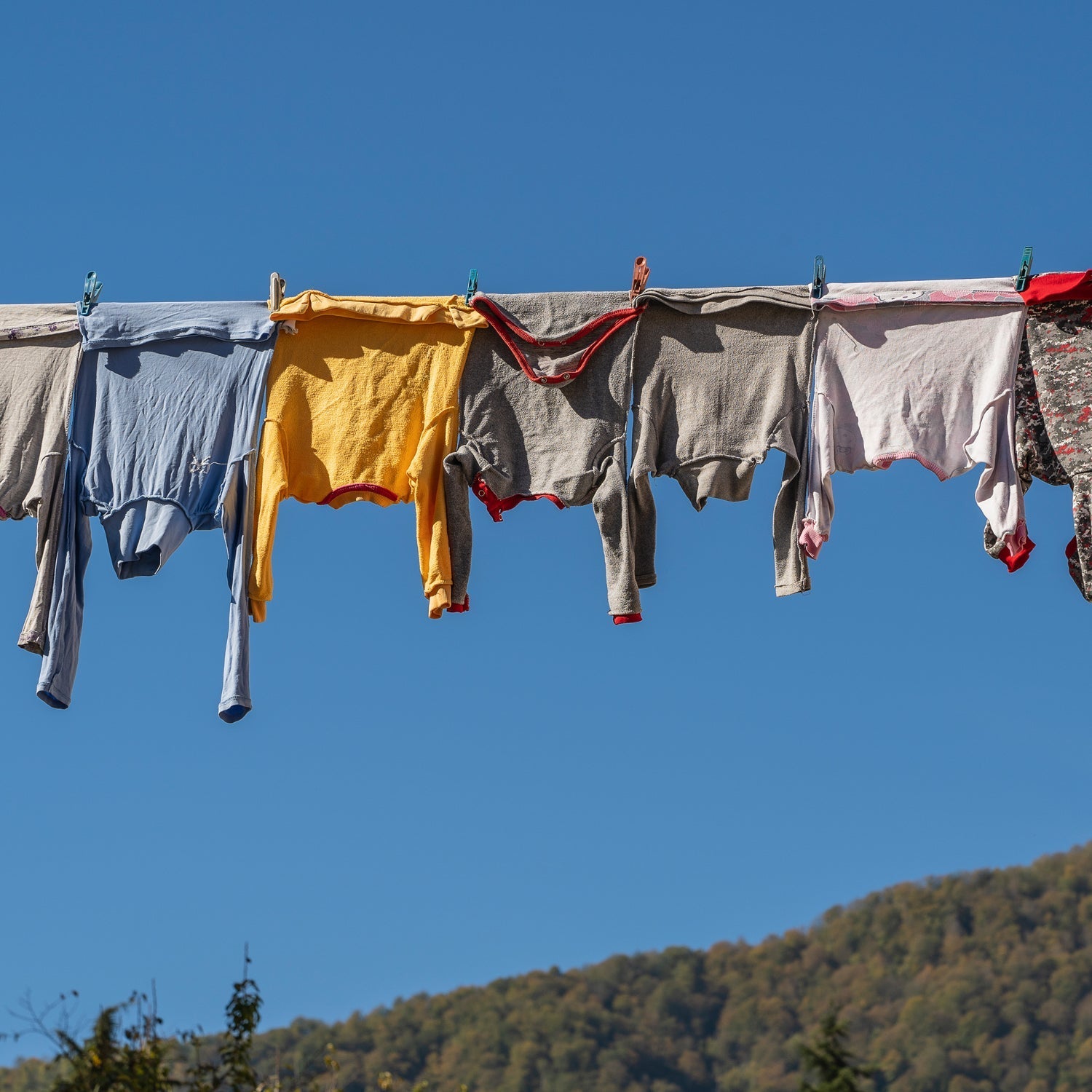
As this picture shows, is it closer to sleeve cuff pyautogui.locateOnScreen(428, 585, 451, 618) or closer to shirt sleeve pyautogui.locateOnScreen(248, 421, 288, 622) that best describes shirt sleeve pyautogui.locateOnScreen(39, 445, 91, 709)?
shirt sleeve pyautogui.locateOnScreen(248, 421, 288, 622)

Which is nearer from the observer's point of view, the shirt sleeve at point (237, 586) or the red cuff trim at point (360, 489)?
the shirt sleeve at point (237, 586)

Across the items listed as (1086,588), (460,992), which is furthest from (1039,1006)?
(1086,588)

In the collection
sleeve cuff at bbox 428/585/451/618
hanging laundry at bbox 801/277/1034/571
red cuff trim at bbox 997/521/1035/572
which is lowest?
sleeve cuff at bbox 428/585/451/618

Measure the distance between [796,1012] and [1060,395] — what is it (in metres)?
34.0

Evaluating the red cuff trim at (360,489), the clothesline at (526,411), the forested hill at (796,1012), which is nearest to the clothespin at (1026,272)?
the clothesline at (526,411)

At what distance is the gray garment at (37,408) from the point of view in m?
6.07

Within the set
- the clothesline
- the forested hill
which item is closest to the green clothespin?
the clothesline

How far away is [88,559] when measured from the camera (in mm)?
6078

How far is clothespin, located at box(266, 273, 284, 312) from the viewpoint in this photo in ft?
20.2

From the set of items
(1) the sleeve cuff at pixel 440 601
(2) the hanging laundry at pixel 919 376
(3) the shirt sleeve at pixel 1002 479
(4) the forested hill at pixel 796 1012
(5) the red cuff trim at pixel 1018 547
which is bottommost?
(1) the sleeve cuff at pixel 440 601

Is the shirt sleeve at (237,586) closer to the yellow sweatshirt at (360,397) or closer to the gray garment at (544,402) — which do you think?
the yellow sweatshirt at (360,397)

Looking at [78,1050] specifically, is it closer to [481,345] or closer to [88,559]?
[88,559]

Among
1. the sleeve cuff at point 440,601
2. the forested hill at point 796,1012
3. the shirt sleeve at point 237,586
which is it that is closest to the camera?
the shirt sleeve at point 237,586

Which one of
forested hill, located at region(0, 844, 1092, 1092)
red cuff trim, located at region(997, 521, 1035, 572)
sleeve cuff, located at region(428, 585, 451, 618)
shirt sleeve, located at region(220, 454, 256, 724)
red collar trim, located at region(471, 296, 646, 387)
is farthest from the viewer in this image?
forested hill, located at region(0, 844, 1092, 1092)
